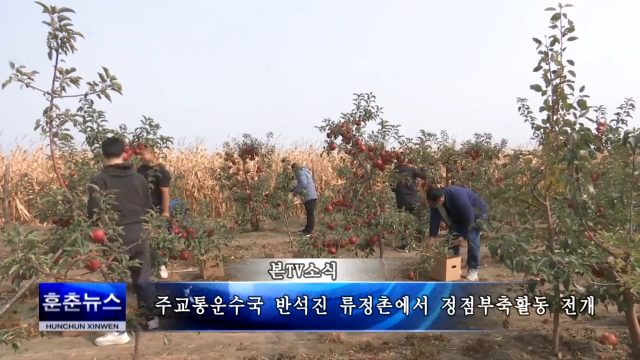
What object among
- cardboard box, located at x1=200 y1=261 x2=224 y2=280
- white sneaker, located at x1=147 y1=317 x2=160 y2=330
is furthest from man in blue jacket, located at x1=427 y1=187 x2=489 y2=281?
white sneaker, located at x1=147 y1=317 x2=160 y2=330

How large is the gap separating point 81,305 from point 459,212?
4.31m

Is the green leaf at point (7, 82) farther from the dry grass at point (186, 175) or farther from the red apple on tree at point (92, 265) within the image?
the dry grass at point (186, 175)

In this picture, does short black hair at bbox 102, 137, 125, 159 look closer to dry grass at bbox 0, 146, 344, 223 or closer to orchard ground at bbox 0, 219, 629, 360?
orchard ground at bbox 0, 219, 629, 360

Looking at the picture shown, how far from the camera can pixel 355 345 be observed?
4.45 m

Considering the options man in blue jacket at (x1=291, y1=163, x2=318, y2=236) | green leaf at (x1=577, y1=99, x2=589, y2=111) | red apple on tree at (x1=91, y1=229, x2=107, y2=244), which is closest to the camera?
red apple on tree at (x1=91, y1=229, x2=107, y2=244)

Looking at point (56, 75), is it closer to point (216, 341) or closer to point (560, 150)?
point (216, 341)

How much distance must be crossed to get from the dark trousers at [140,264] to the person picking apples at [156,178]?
1.54m

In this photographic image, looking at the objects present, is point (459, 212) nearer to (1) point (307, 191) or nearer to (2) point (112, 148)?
(2) point (112, 148)

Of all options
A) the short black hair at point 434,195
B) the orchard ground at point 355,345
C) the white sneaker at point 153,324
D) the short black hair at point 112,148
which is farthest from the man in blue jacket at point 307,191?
the short black hair at point 112,148

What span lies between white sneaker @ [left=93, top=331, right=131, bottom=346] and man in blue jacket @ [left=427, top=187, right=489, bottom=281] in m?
3.48

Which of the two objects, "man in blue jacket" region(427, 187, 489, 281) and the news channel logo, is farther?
"man in blue jacket" region(427, 187, 489, 281)

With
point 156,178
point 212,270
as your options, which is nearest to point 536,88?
point 156,178

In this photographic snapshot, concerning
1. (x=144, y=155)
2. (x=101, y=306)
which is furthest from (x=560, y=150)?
(x=144, y=155)

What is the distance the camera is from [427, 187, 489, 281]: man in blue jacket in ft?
19.7
